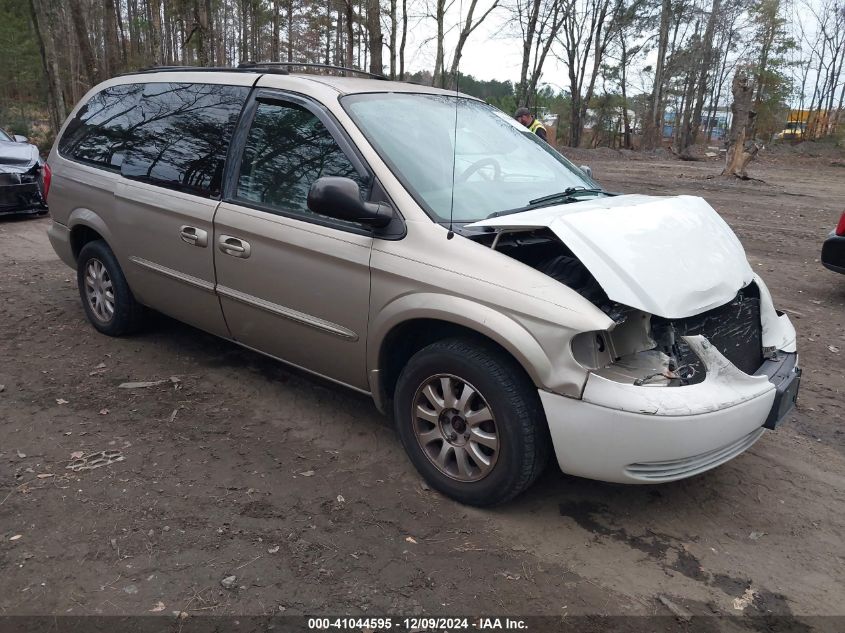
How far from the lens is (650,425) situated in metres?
2.66

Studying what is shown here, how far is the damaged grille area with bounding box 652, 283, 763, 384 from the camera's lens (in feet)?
9.78

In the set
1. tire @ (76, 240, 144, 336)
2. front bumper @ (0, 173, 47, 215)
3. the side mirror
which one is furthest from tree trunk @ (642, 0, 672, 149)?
the side mirror

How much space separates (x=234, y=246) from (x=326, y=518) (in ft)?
5.34

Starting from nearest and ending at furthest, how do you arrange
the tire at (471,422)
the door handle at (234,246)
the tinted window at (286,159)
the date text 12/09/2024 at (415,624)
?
the date text 12/09/2024 at (415,624)
the tire at (471,422)
the tinted window at (286,159)
the door handle at (234,246)

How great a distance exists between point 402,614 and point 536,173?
8.31 feet

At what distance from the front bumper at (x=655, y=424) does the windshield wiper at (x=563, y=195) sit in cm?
116

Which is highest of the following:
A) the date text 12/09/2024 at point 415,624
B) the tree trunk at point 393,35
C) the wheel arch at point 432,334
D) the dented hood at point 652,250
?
the tree trunk at point 393,35

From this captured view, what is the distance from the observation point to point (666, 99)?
45438 mm

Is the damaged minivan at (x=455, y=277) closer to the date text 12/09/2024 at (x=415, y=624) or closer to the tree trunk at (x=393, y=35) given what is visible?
the date text 12/09/2024 at (x=415, y=624)

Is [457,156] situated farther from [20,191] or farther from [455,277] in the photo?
[20,191]

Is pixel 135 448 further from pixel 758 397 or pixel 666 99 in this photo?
pixel 666 99

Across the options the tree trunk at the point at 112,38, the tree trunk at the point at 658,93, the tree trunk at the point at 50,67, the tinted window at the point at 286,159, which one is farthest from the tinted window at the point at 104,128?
the tree trunk at the point at 658,93

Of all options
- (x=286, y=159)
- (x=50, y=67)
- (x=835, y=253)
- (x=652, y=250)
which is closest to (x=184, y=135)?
(x=286, y=159)

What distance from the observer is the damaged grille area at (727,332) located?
2.98 meters
